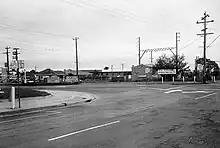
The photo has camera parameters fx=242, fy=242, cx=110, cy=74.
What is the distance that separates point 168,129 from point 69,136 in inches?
118

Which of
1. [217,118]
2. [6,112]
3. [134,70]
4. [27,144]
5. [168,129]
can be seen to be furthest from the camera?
[134,70]

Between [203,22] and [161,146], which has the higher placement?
[203,22]

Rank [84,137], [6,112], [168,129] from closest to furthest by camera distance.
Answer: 1. [84,137]
2. [168,129]
3. [6,112]

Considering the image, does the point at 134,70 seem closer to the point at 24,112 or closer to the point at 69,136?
the point at 24,112

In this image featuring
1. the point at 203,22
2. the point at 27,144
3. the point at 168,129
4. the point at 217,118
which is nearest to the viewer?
the point at 27,144

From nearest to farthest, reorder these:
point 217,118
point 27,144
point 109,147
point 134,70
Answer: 1. point 109,147
2. point 27,144
3. point 217,118
4. point 134,70

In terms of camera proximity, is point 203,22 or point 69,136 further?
point 203,22

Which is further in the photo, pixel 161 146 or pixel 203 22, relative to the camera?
pixel 203 22

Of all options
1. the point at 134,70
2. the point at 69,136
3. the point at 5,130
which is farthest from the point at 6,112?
the point at 134,70

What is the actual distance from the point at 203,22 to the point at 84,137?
140 feet

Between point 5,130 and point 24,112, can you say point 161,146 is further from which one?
point 24,112

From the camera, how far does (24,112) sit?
12.6m

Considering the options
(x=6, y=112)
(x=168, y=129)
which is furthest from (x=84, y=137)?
(x=6, y=112)

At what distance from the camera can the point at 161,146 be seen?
5.71 metres
